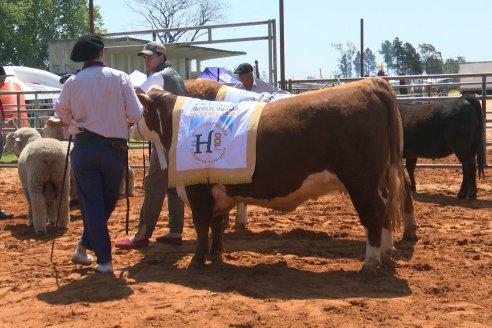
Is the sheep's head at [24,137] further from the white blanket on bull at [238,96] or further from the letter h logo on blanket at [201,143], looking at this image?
the letter h logo on blanket at [201,143]

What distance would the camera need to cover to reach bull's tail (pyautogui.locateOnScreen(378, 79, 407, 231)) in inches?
221

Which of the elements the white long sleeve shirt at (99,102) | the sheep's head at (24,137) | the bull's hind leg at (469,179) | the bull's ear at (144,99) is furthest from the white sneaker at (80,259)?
the bull's hind leg at (469,179)

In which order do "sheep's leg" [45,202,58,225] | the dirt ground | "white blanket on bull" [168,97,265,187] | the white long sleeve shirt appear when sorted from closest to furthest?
the dirt ground → the white long sleeve shirt → "white blanket on bull" [168,97,265,187] → "sheep's leg" [45,202,58,225]

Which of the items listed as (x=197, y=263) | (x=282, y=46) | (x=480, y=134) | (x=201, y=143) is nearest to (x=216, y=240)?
(x=197, y=263)

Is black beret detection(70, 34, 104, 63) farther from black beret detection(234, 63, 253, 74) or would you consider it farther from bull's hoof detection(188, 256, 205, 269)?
black beret detection(234, 63, 253, 74)

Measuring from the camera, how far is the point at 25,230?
26.9ft

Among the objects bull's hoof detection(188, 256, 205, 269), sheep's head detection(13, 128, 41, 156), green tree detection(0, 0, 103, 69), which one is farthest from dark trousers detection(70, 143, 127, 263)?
green tree detection(0, 0, 103, 69)

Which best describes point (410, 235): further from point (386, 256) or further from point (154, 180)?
point (154, 180)

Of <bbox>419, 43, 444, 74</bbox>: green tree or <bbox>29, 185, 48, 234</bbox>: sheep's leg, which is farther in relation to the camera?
<bbox>419, 43, 444, 74</bbox>: green tree

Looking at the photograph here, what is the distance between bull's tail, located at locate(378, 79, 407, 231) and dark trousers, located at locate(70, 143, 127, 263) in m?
2.38

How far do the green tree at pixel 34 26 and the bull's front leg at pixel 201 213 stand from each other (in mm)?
44986

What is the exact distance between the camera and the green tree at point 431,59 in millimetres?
64250

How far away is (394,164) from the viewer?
229 inches

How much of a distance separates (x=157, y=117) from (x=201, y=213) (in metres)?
1.08
